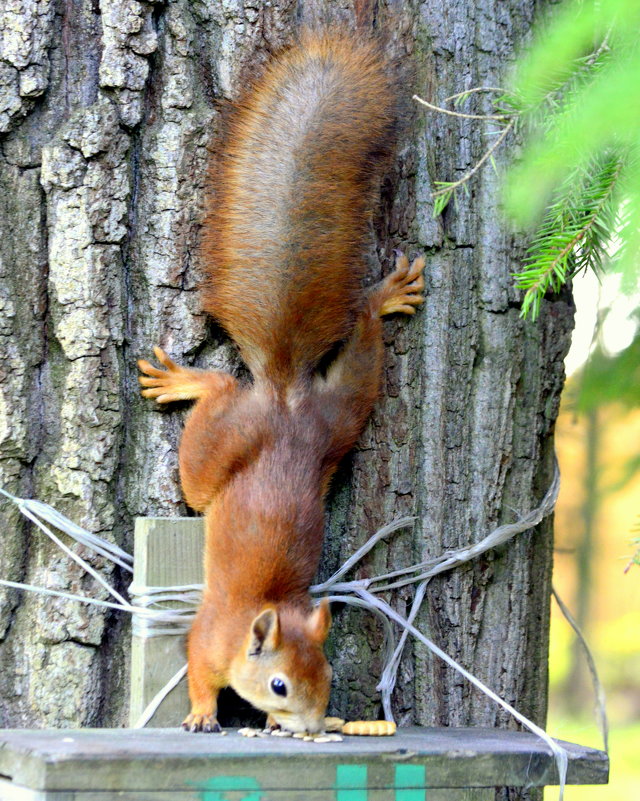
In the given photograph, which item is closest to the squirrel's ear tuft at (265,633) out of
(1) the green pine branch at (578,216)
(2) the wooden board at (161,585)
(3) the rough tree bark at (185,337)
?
(2) the wooden board at (161,585)

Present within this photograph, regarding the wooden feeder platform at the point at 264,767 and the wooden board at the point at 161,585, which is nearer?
the wooden feeder platform at the point at 264,767

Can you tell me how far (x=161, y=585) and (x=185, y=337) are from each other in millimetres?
411

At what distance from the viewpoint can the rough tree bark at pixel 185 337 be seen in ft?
5.39

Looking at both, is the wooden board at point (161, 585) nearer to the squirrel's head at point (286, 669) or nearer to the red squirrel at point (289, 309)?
the red squirrel at point (289, 309)

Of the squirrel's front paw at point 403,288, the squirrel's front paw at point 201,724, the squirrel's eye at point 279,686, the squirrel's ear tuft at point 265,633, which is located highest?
the squirrel's front paw at point 403,288

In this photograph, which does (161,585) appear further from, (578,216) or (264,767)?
(578,216)

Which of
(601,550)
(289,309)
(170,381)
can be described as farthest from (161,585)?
(601,550)

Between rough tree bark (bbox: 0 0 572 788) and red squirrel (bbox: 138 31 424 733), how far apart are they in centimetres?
6

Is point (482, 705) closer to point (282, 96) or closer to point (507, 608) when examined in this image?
point (507, 608)

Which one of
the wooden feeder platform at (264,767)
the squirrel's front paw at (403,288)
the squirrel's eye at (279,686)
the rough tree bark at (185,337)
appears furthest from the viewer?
the squirrel's front paw at (403,288)

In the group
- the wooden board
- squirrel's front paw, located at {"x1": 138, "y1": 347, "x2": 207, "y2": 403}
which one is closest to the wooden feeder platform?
the wooden board

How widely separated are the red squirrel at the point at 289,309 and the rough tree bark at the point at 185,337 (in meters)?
0.06

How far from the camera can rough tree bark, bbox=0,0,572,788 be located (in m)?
1.64

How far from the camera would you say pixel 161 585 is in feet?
5.14
